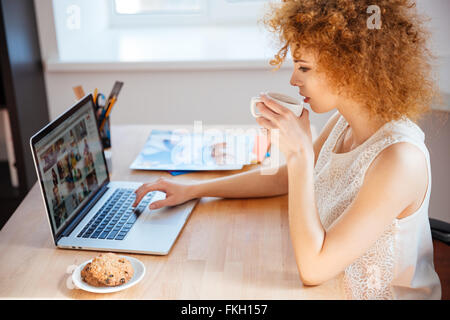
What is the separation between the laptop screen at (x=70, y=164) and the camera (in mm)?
1033

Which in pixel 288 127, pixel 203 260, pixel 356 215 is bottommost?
pixel 203 260

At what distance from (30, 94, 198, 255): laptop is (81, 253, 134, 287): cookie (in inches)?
3.7

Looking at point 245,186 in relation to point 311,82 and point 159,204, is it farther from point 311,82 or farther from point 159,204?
point 311,82

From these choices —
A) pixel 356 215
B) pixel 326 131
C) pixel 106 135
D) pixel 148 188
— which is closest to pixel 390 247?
pixel 356 215

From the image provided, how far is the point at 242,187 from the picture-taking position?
1278 millimetres

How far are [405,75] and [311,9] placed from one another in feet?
0.73

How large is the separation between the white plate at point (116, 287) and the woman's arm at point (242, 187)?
0.32 metres

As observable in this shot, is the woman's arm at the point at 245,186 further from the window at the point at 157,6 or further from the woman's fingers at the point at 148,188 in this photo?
the window at the point at 157,6

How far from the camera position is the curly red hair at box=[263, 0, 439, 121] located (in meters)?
0.98

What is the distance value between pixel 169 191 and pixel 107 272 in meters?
0.37

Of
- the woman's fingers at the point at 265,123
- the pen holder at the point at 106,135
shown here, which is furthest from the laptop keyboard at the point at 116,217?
the woman's fingers at the point at 265,123
